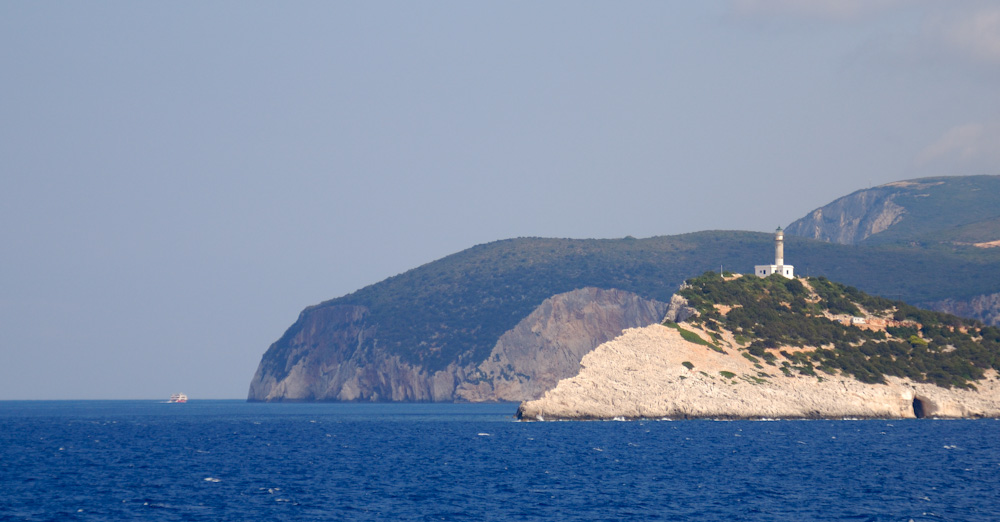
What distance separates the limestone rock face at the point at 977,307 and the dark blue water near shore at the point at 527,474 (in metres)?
95.6

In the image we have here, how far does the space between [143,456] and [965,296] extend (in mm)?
149755

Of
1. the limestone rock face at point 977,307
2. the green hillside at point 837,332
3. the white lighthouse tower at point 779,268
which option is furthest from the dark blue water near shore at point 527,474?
the limestone rock face at point 977,307

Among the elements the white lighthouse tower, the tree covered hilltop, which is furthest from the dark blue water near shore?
the white lighthouse tower

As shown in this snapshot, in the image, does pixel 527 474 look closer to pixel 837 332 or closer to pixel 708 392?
pixel 708 392

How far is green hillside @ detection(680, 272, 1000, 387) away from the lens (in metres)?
97.1

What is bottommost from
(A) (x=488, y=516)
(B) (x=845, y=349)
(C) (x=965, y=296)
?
(A) (x=488, y=516)

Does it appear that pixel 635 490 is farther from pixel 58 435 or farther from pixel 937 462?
pixel 58 435

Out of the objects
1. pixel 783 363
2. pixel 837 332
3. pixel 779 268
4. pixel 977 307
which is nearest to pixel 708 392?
pixel 783 363

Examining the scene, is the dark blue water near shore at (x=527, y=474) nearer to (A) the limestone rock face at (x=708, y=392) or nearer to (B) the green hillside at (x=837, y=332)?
(A) the limestone rock face at (x=708, y=392)

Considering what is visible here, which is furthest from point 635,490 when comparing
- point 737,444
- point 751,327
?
point 751,327

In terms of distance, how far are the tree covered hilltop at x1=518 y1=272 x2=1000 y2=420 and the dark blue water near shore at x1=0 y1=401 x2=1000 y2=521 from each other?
428 cm

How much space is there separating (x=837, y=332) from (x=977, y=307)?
84015 mm

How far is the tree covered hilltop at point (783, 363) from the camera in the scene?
87.9 m

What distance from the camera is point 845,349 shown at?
100125 mm
